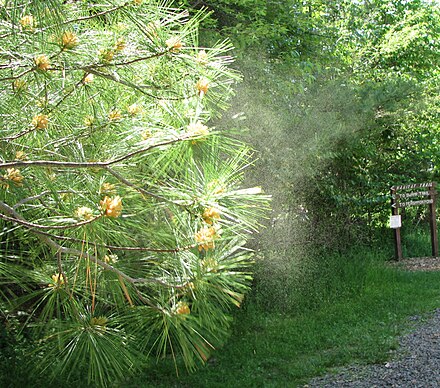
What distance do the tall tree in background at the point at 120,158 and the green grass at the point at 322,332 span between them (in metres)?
1.70

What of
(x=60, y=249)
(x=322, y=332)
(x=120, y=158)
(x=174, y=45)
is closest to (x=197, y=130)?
(x=120, y=158)

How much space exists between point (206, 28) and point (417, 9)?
739cm

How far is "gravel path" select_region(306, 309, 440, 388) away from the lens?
3496 millimetres

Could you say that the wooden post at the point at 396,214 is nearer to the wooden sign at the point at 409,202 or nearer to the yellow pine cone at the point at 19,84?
the wooden sign at the point at 409,202

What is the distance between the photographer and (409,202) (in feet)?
27.1

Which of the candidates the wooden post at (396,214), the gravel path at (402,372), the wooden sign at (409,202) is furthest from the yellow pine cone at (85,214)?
the wooden post at (396,214)

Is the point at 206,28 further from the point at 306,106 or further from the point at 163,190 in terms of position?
the point at 163,190

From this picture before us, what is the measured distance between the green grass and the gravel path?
115 mm

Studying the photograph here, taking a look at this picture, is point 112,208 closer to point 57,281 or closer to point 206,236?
point 206,236

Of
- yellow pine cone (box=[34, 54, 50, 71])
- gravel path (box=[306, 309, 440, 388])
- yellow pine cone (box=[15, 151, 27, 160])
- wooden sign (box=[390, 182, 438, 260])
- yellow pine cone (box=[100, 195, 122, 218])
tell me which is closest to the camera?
yellow pine cone (box=[100, 195, 122, 218])

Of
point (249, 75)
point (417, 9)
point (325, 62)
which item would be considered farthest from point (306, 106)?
point (417, 9)

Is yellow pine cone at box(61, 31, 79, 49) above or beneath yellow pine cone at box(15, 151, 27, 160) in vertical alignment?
above

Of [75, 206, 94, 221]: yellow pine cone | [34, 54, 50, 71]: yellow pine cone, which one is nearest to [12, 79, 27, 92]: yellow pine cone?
[34, 54, 50, 71]: yellow pine cone

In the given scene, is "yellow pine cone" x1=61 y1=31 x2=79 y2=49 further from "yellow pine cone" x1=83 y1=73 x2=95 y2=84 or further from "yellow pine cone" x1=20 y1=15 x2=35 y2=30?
"yellow pine cone" x1=83 y1=73 x2=95 y2=84
